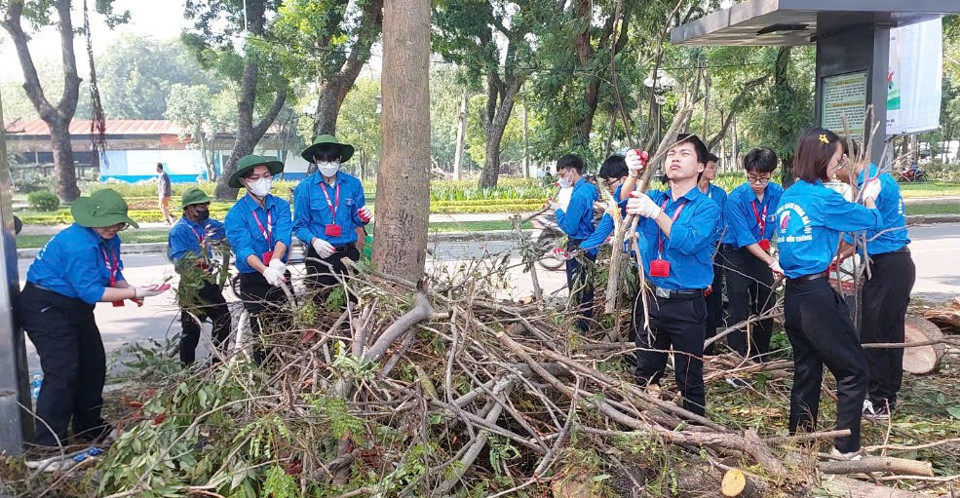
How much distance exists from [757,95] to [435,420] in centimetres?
1315

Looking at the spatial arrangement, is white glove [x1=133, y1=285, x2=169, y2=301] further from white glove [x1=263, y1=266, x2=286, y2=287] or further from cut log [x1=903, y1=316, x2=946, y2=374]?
cut log [x1=903, y1=316, x2=946, y2=374]

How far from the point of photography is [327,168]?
547 centimetres

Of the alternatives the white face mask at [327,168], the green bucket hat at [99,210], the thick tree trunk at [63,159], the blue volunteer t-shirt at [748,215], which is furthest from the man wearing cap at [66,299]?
the thick tree trunk at [63,159]

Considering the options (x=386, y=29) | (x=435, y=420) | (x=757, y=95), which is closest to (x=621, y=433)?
(x=435, y=420)

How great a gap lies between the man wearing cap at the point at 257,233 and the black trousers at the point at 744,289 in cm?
325

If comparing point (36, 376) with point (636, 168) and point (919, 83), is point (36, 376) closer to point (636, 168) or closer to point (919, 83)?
point (636, 168)

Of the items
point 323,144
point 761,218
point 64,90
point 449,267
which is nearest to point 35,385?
point 323,144

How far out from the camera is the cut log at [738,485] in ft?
9.45

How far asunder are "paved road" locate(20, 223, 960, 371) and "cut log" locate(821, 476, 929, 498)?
222 cm

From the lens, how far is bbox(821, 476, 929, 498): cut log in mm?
3145

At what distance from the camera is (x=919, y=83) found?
5.79 meters

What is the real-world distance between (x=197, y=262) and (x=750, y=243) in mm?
3974

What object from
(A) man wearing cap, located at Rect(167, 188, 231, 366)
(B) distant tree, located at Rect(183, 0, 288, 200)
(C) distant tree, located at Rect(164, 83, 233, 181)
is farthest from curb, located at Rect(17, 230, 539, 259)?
(C) distant tree, located at Rect(164, 83, 233, 181)

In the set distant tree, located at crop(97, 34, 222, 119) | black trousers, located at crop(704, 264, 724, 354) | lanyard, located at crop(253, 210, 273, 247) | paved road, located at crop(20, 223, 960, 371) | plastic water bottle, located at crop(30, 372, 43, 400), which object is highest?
distant tree, located at crop(97, 34, 222, 119)
